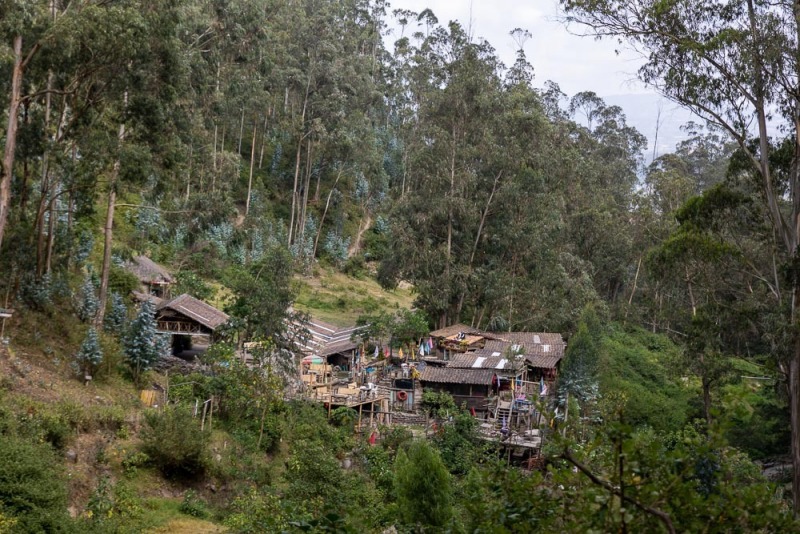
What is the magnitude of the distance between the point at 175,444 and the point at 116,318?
6.34m

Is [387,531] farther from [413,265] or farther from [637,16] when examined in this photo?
[413,265]

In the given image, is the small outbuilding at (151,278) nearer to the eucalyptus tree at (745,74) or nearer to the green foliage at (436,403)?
the green foliage at (436,403)

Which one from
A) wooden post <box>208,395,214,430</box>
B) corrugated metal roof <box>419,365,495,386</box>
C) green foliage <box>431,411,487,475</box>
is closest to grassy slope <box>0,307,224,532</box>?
wooden post <box>208,395,214,430</box>

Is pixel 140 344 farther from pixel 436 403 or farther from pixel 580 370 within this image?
pixel 580 370

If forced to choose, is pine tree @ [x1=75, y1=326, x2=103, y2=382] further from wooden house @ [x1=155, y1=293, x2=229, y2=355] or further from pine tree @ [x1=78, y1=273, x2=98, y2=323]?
wooden house @ [x1=155, y1=293, x2=229, y2=355]

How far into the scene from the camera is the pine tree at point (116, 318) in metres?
19.0

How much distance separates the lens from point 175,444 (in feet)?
46.8

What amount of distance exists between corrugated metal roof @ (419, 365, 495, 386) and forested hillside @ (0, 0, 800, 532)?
1.40m

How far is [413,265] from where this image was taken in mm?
31875

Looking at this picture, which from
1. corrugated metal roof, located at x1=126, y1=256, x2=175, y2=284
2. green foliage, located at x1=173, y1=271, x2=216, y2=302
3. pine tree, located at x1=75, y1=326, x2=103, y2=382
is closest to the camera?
pine tree, located at x1=75, y1=326, x2=103, y2=382

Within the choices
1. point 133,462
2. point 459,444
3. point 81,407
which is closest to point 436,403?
point 459,444

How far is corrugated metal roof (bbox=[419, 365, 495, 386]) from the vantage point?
961 inches

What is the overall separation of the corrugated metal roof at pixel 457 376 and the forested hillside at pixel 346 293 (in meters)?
1.40

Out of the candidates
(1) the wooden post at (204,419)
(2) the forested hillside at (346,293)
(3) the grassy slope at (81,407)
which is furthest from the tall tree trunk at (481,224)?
(3) the grassy slope at (81,407)
